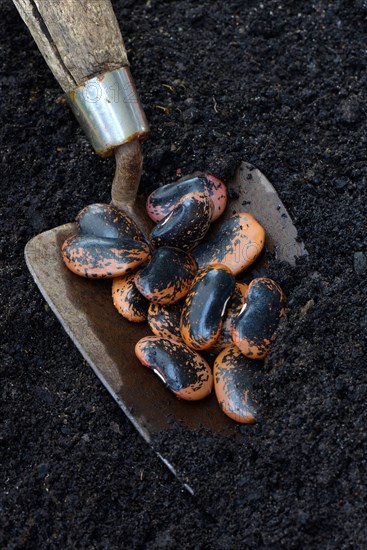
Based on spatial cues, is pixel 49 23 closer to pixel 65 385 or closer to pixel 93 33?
pixel 93 33

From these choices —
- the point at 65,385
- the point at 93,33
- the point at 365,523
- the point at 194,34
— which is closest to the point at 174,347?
the point at 65,385

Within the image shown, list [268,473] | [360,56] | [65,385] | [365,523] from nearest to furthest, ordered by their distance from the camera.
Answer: [365,523]
[268,473]
[65,385]
[360,56]

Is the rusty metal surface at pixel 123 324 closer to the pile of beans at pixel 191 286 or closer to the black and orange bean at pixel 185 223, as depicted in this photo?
the pile of beans at pixel 191 286

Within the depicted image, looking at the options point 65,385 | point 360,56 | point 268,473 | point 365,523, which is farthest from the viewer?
point 360,56

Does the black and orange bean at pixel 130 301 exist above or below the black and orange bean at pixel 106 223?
below

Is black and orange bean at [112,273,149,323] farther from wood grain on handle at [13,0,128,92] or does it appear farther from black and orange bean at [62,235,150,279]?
wood grain on handle at [13,0,128,92]

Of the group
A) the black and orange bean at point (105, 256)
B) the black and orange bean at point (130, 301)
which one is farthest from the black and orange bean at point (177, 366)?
the black and orange bean at point (105, 256)

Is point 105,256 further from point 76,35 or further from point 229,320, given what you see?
point 76,35
